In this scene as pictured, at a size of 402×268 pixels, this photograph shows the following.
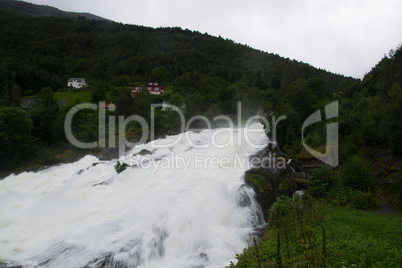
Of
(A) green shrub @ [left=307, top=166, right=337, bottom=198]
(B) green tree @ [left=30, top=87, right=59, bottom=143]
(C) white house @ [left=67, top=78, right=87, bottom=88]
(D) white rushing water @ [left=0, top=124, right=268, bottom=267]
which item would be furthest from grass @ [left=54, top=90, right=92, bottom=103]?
(A) green shrub @ [left=307, top=166, right=337, bottom=198]

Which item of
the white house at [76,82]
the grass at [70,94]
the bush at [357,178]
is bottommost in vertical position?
the bush at [357,178]

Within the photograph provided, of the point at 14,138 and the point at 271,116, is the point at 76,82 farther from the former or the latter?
the point at 271,116

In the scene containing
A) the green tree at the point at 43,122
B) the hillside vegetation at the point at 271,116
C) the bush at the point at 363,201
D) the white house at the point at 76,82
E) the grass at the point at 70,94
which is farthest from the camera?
the white house at the point at 76,82

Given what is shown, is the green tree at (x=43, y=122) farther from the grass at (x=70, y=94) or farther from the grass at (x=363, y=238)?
the grass at (x=363, y=238)

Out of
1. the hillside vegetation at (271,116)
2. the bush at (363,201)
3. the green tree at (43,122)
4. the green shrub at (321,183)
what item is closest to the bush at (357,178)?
the hillside vegetation at (271,116)

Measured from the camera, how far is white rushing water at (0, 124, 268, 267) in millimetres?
9023

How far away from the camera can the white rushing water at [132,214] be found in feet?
29.6

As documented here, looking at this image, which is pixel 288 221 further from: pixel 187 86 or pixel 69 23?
pixel 69 23

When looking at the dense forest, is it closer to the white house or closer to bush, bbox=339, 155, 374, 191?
the white house

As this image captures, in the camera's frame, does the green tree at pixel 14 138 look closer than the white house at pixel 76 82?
Yes

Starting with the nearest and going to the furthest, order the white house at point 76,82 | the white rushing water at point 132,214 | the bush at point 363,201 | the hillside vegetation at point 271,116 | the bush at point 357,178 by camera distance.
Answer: the hillside vegetation at point 271,116 → the white rushing water at point 132,214 → the bush at point 363,201 → the bush at point 357,178 → the white house at point 76,82

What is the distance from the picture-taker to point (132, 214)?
11125mm

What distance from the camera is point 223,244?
968cm

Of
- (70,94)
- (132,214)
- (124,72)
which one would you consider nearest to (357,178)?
(132,214)
